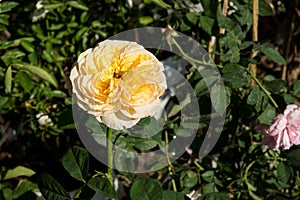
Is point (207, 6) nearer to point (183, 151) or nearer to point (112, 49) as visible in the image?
point (183, 151)

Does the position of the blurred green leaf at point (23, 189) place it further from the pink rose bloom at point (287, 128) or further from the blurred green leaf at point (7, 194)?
the pink rose bloom at point (287, 128)

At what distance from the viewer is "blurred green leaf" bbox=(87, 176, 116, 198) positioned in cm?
100

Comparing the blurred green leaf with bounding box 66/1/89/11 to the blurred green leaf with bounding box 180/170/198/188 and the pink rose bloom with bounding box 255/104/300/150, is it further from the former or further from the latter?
the pink rose bloom with bounding box 255/104/300/150

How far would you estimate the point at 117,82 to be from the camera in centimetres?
92

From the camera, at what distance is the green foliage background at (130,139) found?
4.20ft

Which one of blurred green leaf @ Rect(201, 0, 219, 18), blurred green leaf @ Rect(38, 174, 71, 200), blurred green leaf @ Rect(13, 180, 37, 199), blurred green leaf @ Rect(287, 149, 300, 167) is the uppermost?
blurred green leaf @ Rect(201, 0, 219, 18)

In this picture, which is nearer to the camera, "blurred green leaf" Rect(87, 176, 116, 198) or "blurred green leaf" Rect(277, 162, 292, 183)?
"blurred green leaf" Rect(87, 176, 116, 198)

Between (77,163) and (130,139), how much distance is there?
14 cm

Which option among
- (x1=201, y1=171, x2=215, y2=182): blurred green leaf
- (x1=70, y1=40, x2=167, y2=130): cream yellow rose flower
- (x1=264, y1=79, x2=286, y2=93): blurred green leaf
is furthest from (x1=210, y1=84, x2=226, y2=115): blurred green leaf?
(x1=70, y1=40, x2=167, y2=130): cream yellow rose flower

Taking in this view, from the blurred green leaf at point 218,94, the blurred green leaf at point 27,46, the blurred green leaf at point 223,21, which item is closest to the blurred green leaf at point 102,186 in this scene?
the blurred green leaf at point 218,94

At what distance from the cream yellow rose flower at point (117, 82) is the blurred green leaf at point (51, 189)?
174 mm

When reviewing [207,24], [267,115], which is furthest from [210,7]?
[267,115]

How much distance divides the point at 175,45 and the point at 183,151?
0.81 feet

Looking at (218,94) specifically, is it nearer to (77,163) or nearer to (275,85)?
(275,85)
